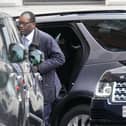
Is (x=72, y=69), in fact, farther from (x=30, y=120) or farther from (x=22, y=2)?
(x=22, y=2)

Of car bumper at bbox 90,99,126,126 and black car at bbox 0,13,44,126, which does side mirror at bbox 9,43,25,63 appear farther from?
car bumper at bbox 90,99,126,126

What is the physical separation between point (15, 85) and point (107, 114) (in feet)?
4.98

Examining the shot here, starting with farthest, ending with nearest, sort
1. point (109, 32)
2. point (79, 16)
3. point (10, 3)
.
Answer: point (10, 3), point (79, 16), point (109, 32)

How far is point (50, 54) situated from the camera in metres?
7.34

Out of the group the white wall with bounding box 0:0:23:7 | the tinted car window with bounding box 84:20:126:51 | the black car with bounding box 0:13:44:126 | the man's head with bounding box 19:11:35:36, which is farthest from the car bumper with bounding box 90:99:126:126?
the white wall with bounding box 0:0:23:7

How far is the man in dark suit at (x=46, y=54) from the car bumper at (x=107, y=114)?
4.14 feet

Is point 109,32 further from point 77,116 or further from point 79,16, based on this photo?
point 77,116

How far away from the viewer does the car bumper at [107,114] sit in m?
5.89

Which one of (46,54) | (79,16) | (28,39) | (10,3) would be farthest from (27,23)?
(10,3)

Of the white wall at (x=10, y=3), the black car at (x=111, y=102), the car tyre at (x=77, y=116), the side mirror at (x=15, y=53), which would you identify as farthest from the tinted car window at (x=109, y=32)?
the white wall at (x=10, y=3)

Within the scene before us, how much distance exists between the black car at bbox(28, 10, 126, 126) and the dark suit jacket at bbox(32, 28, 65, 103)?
0.55 ft

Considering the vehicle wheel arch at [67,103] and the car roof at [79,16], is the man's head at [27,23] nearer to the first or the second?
the car roof at [79,16]

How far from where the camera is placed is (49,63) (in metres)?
7.20

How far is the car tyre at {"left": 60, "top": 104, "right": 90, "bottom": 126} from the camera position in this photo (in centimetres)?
721
